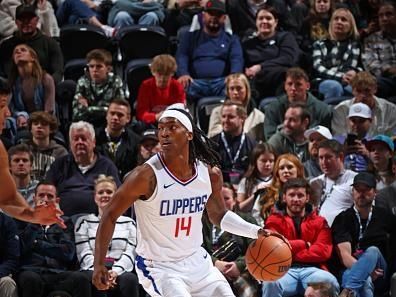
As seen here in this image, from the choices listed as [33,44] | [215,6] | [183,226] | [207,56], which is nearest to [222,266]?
[183,226]

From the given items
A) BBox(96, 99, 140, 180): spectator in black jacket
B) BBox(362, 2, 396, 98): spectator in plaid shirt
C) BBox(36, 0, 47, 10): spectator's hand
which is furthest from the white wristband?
BBox(36, 0, 47, 10): spectator's hand

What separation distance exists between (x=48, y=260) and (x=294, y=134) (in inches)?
124

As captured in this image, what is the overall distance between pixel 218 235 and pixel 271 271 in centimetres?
241

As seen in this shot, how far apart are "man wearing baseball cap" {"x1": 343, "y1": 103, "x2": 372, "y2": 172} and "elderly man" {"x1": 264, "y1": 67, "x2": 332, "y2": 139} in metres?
0.35

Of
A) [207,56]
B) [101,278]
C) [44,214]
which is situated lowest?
[207,56]

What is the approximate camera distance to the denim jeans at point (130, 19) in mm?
12797

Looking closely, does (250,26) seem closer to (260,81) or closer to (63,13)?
(260,81)

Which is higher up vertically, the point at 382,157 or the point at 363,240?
the point at 382,157

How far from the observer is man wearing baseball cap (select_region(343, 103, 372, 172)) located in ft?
34.6

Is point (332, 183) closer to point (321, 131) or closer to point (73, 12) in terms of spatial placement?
point (321, 131)

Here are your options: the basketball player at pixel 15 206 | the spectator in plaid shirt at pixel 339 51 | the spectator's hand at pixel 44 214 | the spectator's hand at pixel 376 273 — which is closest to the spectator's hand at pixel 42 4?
the spectator in plaid shirt at pixel 339 51

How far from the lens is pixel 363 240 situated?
30.6 feet

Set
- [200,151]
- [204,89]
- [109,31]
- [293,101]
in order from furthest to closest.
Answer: [109,31]
[204,89]
[293,101]
[200,151]

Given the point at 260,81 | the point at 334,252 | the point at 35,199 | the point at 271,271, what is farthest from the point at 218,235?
the point at 260,81
